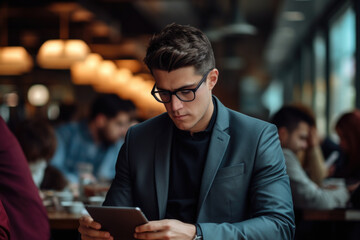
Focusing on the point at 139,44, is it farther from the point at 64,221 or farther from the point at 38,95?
the point at 64,221

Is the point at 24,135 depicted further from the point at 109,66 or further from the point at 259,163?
the point at 109,66

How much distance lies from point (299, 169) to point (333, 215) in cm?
40

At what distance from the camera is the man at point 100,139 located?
4969 millimetres

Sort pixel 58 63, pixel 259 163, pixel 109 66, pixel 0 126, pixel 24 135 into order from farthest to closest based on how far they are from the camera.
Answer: pixel 109 66
pixel 58 63
pixel 24 135
pixel 0 126
pixel 259 163

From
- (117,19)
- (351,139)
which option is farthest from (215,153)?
(117,19)

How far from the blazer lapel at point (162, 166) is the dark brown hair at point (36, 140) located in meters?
1.81

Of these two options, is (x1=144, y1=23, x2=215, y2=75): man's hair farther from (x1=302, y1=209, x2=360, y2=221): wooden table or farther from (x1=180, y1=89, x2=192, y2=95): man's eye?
(x1=302, y1=209, x2=360, y2=221): wooden table

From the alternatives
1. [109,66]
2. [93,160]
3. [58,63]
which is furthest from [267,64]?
[93,160]

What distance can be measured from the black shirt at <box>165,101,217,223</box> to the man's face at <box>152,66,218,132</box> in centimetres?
10

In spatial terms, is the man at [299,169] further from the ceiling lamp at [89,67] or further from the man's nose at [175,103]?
the ceiling lamp at [89,67]

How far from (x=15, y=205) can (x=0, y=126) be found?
0.38m

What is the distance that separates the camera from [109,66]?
987 cm

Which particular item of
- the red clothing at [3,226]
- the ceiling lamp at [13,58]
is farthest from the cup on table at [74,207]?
the ceiling lamp at [13,58]

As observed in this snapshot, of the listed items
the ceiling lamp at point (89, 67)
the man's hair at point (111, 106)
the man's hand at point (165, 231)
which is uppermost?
the ceiling lamp at point (89, 67)
